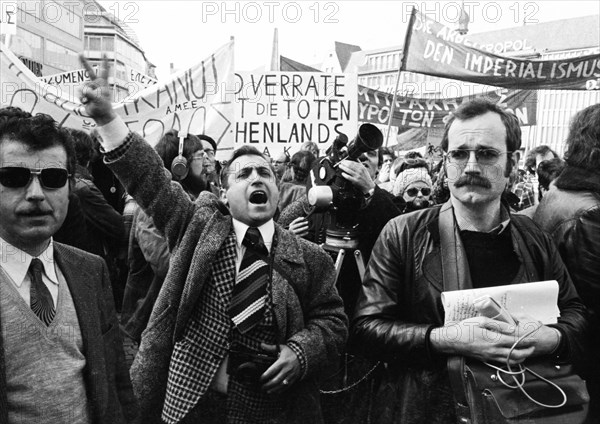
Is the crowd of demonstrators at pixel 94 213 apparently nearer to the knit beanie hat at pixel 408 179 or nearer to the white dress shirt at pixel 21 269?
the white dress shirt at pixel 21 269

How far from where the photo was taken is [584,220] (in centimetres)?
236

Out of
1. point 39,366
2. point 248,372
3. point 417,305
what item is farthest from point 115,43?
point 39,366

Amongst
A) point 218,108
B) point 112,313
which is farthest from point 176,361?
→ point 218,108

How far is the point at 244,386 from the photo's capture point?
2.37 meters

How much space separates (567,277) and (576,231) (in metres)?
0.20

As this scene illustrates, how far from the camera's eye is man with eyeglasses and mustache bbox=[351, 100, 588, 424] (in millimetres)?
2176

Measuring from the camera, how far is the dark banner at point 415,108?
8695mm

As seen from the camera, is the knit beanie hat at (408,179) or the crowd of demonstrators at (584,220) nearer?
the crowd of demonstrators at (584,220)

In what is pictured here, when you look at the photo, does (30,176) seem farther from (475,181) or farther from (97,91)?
(475,181)

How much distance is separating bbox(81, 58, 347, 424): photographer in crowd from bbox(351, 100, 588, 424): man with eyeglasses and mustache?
0.26 metres

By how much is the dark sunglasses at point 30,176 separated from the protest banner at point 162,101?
13.6ft

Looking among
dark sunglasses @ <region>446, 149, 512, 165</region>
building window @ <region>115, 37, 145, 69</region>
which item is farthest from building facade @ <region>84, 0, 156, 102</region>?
dark sunglasses @ <region>446, 149, 512, 165</region>

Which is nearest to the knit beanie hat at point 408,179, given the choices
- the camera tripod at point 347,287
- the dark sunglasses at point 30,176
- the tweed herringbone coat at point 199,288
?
the camera tripod at point 347,287

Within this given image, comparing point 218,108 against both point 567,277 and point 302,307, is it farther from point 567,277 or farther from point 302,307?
point 567,277
